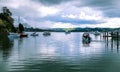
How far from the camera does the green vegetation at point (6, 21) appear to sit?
558ft

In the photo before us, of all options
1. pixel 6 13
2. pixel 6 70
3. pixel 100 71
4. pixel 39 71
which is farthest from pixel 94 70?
pixel 6 13

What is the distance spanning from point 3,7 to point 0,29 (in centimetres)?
2064

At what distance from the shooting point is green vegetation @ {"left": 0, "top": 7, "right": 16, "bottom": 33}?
558 feet

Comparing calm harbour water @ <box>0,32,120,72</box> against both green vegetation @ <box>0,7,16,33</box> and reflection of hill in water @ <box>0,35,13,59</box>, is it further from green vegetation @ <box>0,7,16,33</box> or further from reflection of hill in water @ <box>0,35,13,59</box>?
green vegetation @ <box>0,7,16,33</box>

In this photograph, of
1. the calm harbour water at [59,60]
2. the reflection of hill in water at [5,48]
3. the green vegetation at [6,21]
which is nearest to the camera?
the calm harbour water at [59,60]

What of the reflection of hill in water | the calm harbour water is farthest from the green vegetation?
the calm harbour water

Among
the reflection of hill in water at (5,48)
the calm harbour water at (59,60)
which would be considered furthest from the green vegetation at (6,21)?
the calm harbour water at (59,60)

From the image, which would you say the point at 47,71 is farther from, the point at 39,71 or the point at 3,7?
the point at 3,7

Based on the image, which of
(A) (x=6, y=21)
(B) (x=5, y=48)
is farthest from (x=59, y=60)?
(A) (x=6, y=21)

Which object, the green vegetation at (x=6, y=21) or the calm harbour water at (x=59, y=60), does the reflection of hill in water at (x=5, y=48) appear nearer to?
the calm harbour water at (x=59, y=60)

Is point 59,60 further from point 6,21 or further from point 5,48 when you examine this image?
point 6,21

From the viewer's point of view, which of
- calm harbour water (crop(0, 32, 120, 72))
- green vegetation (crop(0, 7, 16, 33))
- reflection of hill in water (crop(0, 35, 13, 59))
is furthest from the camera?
green vegetation (crop(0, 7, 16, 33))

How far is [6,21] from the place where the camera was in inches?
6983

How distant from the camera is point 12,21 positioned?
18438 cm
